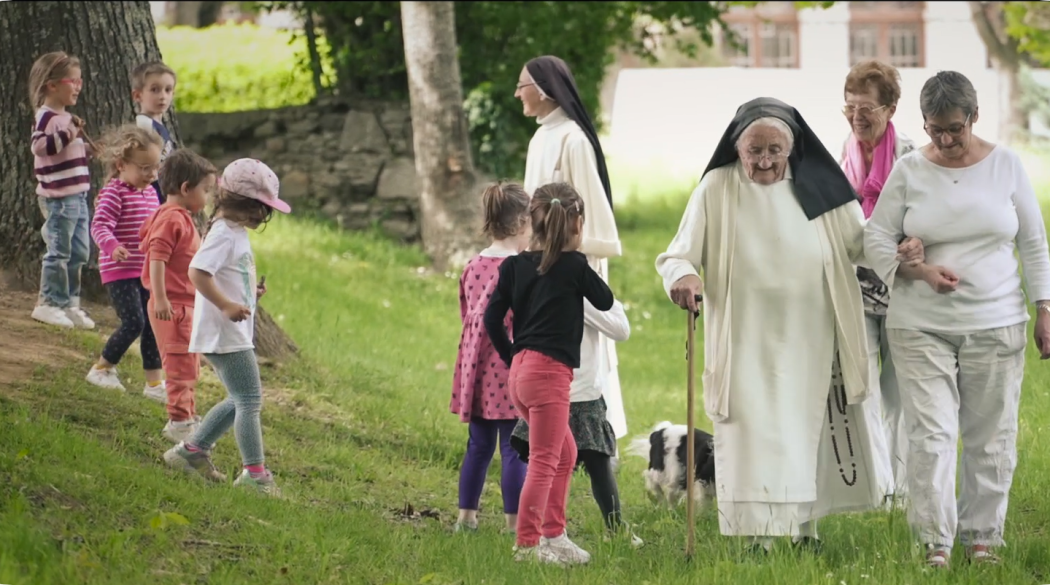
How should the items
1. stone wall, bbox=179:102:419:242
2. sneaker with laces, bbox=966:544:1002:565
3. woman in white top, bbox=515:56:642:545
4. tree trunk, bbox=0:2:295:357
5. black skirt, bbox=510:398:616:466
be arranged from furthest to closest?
stone wall, bbox=179:102:419:242 → tree trunk, bbox=0:2:295:357 → woman in white top, bbox=515:56:642:545 → black skirt, bbox=510:398:616:466 → sneaker with laces, bbox=966:544:1002:565

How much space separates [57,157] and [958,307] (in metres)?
4.84

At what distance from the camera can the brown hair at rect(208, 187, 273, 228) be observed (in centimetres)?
647

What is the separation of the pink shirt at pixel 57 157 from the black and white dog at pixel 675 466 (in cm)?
341

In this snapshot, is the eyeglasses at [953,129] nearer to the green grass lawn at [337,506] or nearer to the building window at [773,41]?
the green grass lawn at [337,506]

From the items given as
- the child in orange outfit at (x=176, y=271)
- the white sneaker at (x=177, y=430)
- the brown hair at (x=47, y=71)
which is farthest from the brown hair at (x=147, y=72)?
the white sneaker at (x=177, y=430)

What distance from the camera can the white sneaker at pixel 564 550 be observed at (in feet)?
19.5

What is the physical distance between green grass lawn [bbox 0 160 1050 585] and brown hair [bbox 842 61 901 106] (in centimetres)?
191

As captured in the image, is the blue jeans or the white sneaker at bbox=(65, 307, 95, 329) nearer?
the blue jeans

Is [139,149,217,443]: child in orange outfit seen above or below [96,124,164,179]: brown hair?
below

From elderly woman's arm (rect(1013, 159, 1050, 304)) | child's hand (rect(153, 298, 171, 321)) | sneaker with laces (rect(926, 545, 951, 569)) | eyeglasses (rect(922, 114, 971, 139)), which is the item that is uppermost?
eyeglasses (rect(922, 114, 971, 139))

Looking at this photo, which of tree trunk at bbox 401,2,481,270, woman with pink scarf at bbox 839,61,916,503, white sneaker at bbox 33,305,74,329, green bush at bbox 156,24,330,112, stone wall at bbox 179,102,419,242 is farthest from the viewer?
green bush at bbox 156,24,330,112

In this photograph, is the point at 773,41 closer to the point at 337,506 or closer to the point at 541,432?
the point at 337,506

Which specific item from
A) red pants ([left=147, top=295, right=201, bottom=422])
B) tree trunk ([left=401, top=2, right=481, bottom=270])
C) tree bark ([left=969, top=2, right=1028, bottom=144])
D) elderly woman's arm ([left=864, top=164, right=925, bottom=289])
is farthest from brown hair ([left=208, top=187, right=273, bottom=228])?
tree bark ([left=969, top=2, right=1028, bottom=144])

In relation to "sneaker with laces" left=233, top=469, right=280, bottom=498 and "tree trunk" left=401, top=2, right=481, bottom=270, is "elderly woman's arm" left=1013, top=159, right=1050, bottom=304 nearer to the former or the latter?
"sneaker with laces" left=233, top=469, right=280, bottom=498
